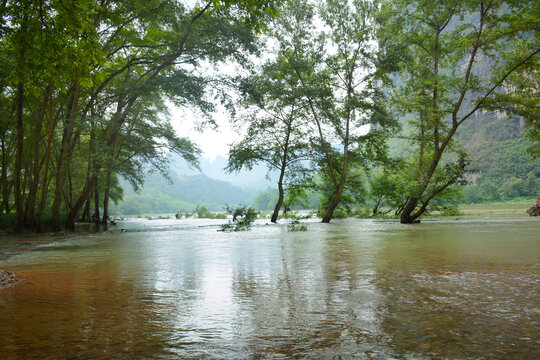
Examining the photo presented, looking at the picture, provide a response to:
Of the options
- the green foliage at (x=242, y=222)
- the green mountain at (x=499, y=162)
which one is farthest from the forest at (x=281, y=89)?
the green mountain at (x=499, y=162)

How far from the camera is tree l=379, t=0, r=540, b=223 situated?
14367mm

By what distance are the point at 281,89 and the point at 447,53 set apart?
9.23 metres

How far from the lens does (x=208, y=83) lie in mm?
17500

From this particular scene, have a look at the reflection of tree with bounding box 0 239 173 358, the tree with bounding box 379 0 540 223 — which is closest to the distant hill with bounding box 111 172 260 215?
the tree with bounding box 379 0 540 223

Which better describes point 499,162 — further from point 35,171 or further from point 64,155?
point 35,171

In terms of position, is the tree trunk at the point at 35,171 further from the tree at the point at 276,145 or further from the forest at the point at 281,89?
the tree at the point at 276,145

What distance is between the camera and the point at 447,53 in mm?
17219

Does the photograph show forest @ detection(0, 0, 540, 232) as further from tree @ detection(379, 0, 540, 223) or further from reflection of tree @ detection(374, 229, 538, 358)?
reflection of tree @ detection(374, 229, 538, 358)

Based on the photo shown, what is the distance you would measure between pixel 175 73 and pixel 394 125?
13.1m

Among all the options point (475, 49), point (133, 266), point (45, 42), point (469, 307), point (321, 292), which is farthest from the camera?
point (475, 49)

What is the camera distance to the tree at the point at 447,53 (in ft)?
47.1

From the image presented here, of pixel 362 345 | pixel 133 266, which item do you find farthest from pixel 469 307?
pixel 133 266

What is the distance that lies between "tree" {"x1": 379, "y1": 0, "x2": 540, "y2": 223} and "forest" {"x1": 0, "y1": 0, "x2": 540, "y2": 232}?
0.09 meters

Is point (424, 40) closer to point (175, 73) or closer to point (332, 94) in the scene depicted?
point (332, 94)
